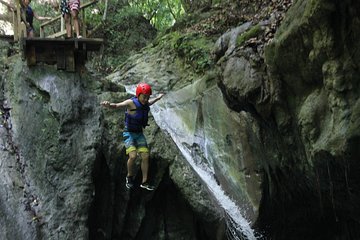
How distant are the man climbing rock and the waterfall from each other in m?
2.60

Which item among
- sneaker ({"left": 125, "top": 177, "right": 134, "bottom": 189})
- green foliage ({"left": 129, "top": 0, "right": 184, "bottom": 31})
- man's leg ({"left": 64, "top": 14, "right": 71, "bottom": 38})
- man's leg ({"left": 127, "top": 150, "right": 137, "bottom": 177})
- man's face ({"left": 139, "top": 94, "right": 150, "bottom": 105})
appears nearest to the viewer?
man's face ({"left": 139, "top": 94, "right": 150, "bottom": 105})

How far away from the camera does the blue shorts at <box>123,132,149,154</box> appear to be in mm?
9539

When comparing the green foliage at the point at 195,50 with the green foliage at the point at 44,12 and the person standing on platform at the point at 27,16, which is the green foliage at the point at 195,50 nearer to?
the person standing on platform at the point at 27,16

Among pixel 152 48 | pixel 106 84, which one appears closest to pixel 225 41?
pixel 106 84

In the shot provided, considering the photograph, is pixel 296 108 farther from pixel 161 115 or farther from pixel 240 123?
pixel 161 115

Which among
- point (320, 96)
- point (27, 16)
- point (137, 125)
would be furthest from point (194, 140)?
point (320, 96)

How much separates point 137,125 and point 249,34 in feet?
10.0

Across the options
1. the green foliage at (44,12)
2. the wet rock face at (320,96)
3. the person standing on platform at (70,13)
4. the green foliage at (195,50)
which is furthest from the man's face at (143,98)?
the green foliage at (44,12)

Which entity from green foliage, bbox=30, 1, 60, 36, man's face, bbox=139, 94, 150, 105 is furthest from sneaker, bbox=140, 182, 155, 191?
green foliage, bbox=30, 1, 60, 36

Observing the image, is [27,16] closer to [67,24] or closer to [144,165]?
[67,24]

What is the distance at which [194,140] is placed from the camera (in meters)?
13.3

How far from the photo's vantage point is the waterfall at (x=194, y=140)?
11.0m

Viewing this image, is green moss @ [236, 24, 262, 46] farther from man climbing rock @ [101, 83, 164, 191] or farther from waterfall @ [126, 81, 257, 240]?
waterfall @ [126, 81, 257, 240]

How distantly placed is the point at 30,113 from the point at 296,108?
6778mm
